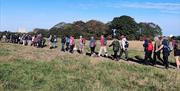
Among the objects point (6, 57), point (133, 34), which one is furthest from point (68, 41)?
point (133, 34)

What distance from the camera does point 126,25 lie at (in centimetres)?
8412

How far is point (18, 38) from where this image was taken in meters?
49.0

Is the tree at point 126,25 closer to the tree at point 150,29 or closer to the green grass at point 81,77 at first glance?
the tree at point 150,29

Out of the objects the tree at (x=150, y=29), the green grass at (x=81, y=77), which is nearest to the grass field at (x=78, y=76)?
the green grass at (x=81, y=77)

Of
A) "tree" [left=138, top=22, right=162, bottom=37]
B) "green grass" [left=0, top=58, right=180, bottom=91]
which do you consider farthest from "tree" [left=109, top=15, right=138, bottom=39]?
"green grass" [left=0, top=58, right=180, bottom=91]

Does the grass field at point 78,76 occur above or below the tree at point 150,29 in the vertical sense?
below

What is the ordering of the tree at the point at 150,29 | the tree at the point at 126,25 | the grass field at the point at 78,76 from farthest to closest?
the tree at the point at 150,29 < the tree at the point at 126,25 < the grass field at the point at 78,76

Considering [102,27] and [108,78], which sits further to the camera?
[102,27]

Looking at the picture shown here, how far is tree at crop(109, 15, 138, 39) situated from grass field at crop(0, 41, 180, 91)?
195ft

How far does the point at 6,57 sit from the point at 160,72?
945 centimetres

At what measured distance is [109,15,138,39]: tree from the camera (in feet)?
274

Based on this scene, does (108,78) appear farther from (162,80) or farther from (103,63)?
(103,63)

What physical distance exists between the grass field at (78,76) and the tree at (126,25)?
2335 inches

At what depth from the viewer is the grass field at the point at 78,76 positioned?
16.8 m
